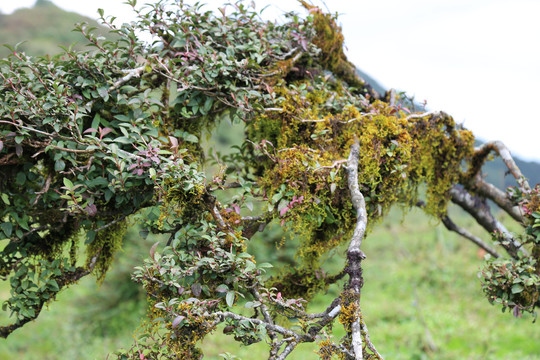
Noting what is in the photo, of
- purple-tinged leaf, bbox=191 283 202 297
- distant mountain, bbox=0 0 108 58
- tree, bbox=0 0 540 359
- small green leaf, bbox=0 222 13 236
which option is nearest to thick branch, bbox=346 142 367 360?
tree, bbox=0 0 540 359

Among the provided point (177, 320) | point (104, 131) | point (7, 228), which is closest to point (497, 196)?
point (177, 320)

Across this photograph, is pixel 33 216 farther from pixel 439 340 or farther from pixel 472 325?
pixel 472 325

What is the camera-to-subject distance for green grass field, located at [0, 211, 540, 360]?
19.3 ft

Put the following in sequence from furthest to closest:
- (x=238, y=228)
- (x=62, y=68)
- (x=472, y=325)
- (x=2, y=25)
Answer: (x=2, y=25)
(x=472, y=325)
(x=62, y=68)
(x=238, y=228)

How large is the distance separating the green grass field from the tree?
127 inches

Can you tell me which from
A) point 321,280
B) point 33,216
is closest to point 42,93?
point 33,216

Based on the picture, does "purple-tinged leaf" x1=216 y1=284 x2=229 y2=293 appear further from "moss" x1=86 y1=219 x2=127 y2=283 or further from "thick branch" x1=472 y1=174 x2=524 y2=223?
"thick branch" x1=472 y1=174 x2=524 y2=223

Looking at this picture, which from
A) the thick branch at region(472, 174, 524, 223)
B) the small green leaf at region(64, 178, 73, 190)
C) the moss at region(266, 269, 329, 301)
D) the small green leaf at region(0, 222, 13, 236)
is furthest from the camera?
the thick branch at region(472, 174, 524, 223)

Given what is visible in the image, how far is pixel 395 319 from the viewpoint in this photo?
7.02 m

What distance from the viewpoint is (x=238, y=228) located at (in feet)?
5.78

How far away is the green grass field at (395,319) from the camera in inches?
232

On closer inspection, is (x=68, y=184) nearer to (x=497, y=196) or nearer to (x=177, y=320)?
(x=177, y=320)

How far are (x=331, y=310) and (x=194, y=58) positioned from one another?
4.15ft

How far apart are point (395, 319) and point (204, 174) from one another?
630 centimetres
